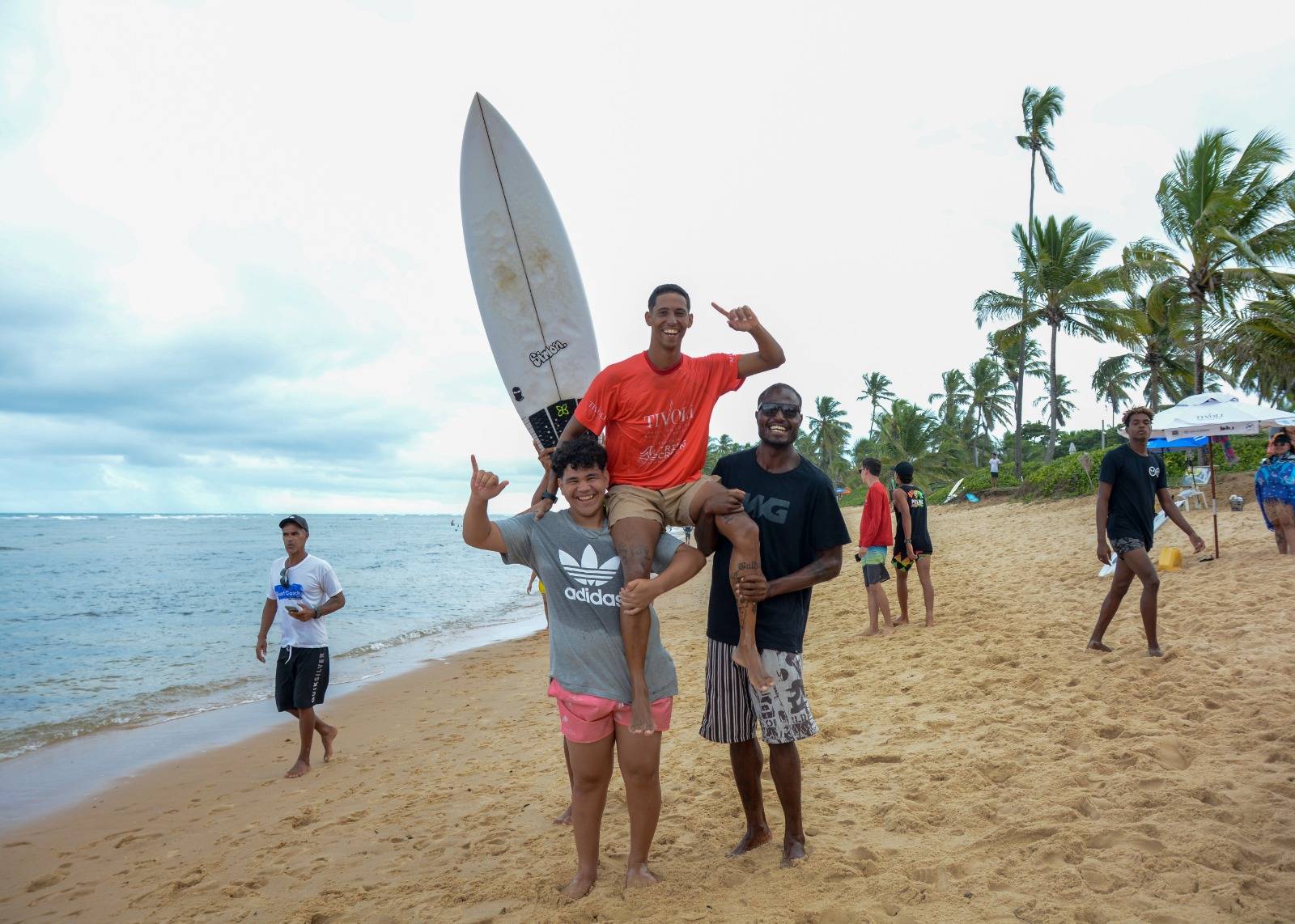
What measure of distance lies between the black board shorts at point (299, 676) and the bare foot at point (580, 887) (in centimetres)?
350

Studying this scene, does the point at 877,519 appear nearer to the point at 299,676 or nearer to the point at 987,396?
the point at 299,676

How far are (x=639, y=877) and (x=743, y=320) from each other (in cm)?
237

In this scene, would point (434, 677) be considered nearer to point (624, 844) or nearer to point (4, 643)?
point (624, 844)

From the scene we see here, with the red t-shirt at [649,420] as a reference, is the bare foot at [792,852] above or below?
below

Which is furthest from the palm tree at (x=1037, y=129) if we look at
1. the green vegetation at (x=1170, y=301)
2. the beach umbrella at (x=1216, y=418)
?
the beach umbrella at (x=1216, y=418)

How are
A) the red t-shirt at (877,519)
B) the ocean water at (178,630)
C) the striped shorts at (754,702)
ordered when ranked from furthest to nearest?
the ocean water at (178,630), the red t-shirt at (877,519), the striped shorts at (754,702)

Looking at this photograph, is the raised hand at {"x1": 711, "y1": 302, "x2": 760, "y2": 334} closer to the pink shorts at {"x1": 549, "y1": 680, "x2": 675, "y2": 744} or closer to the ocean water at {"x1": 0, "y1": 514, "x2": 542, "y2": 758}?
the pink shorts at {"x1": 549, "y1": 680, "x2": 675, "y2": 744}

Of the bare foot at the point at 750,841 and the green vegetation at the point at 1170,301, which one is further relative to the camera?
the green vegetation at the point at 1170,301

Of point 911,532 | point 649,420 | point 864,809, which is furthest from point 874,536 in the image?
point 649,420

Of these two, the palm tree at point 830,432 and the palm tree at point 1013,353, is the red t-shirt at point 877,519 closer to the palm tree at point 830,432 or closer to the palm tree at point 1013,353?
the palm tree at point 1013,353

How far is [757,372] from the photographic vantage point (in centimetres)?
334

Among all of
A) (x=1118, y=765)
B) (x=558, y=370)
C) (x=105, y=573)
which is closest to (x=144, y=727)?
(x=558, y=370)

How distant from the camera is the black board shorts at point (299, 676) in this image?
5.79 m

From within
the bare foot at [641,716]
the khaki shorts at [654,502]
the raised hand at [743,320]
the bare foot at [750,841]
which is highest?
the raised hand at [743,320]
